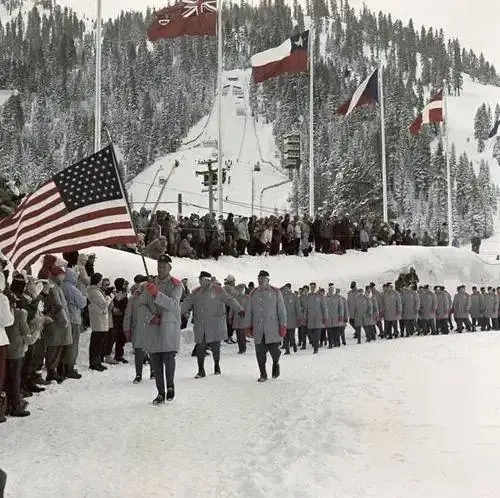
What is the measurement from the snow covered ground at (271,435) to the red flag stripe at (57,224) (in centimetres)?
194

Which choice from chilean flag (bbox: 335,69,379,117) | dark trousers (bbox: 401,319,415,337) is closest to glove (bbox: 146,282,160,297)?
dark trousers (bbox: 401,319,415,337)

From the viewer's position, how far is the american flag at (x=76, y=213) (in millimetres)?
7398

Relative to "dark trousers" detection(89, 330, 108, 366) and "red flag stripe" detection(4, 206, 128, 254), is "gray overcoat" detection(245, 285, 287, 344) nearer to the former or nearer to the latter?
"dark trousers" detection(89, 330, 108, 366)

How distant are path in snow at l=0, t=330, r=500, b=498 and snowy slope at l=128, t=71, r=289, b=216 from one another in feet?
272

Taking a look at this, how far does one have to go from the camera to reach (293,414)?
6.94 metres

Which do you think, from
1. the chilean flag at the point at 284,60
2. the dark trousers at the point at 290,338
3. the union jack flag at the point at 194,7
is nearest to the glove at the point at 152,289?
the dark trousers at the point at 290,338

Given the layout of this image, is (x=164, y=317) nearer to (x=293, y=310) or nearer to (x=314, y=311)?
(x=293, y=310)

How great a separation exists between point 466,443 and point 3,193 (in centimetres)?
922

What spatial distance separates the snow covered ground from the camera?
180 inches

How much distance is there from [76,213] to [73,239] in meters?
0.30

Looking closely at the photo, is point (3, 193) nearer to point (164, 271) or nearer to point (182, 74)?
point (164, 271)

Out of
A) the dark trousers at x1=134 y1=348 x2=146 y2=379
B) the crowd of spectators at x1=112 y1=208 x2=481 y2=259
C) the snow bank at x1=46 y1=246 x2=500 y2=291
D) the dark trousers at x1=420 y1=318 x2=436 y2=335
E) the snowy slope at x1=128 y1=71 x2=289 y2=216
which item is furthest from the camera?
the snowy slope at x1=128 y1=71 x2=289 y2=216

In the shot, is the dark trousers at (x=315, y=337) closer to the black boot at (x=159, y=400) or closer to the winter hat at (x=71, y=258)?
the winter hat at (x=71, y=258)

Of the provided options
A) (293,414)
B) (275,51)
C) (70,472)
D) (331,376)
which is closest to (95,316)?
(331,376)
